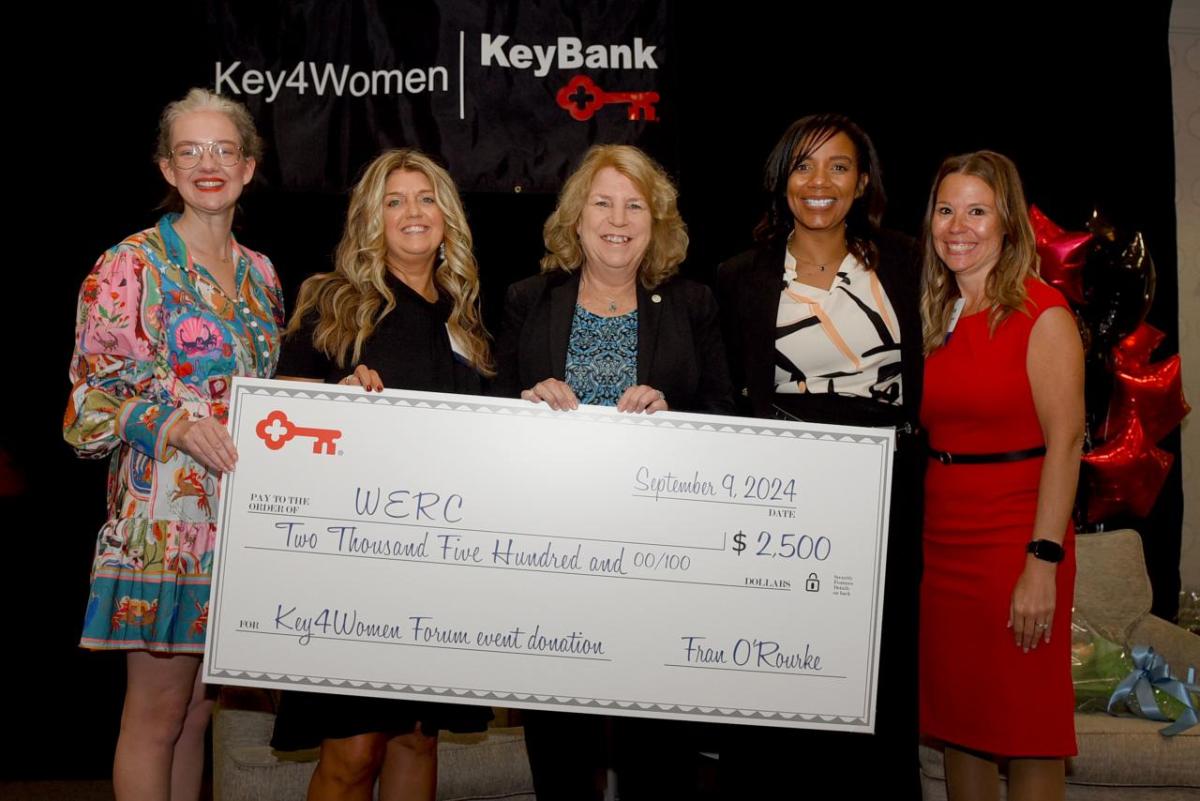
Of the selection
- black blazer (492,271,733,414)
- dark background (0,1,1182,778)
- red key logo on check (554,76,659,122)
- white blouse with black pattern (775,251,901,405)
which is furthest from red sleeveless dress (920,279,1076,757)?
red key logo on check (554,76,659,122)

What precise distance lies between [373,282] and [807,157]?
3.31 ft

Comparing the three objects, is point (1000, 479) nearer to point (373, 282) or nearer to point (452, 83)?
point (373, 282)

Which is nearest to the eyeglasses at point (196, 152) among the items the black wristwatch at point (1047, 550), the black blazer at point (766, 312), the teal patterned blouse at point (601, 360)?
the teal patterned blouse at point (601, 360)

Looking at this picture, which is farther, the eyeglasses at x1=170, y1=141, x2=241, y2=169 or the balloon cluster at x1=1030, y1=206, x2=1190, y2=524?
the balloon cluster at x1=1030, y1=206, x2=1190, y2=524

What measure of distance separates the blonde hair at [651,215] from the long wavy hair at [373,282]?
0.70ft

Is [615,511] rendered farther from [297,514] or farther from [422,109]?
[422,109]

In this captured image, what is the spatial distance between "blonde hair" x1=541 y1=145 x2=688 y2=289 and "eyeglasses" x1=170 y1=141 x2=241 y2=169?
0.73 metres

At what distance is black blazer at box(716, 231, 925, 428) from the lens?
2.53 m

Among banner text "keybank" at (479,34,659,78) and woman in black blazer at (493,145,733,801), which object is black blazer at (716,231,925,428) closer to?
woman in black blazer at (493,145,733,801)

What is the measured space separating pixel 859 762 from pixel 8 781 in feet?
9.03

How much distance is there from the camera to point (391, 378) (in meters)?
2.38

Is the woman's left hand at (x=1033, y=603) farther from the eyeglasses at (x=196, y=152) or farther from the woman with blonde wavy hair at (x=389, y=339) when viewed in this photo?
the eyeglasses at (x=196, y=152)

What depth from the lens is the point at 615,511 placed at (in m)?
2.29

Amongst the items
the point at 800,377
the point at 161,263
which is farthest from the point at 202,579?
the point at 800,377
